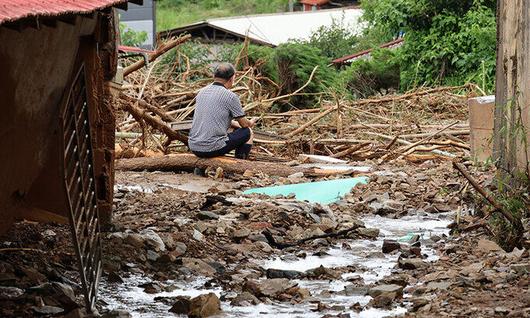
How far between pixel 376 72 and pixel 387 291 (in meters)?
22.6

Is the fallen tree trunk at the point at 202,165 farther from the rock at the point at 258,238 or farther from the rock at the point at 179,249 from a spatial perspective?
the rock at the point at 179,249

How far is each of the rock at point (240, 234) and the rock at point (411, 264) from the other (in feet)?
5.00

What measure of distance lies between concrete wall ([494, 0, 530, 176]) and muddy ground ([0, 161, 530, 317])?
0.59 m

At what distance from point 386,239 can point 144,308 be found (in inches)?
119

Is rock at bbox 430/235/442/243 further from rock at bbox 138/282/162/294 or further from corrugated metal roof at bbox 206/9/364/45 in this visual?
corrugated metal roof at bbox 206/9/364/45

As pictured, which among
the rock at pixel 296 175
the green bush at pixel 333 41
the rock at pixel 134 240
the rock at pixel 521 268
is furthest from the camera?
the green bush at pixel 333 41

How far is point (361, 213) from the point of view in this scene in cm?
945

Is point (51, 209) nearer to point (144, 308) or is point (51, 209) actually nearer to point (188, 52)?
point (144, 308)

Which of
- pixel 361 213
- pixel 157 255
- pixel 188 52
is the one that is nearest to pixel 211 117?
pixel 361 213

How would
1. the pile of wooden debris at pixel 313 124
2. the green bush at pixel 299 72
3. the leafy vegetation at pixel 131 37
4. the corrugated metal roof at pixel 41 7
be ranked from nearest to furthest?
1. the corrugated metal roof at pixel 41 7
2. the pile of wooden debris at pixel 313 124
3. the green bush at pixel 299 72
4. the leafy vegetation at pixel 131 37

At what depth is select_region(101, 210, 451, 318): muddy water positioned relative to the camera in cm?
530

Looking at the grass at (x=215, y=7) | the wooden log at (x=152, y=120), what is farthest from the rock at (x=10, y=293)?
the grass at (x=215, y=7)

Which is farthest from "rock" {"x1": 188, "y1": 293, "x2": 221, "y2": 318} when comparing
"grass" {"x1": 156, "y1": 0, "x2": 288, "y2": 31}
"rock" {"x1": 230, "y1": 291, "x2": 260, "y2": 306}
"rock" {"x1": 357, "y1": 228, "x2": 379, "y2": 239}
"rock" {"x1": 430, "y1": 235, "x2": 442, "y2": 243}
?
"grass" {"x1": 156, "y1": 0, "x2": 288, "y2": 31}

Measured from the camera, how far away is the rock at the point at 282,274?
6301 millimetres
